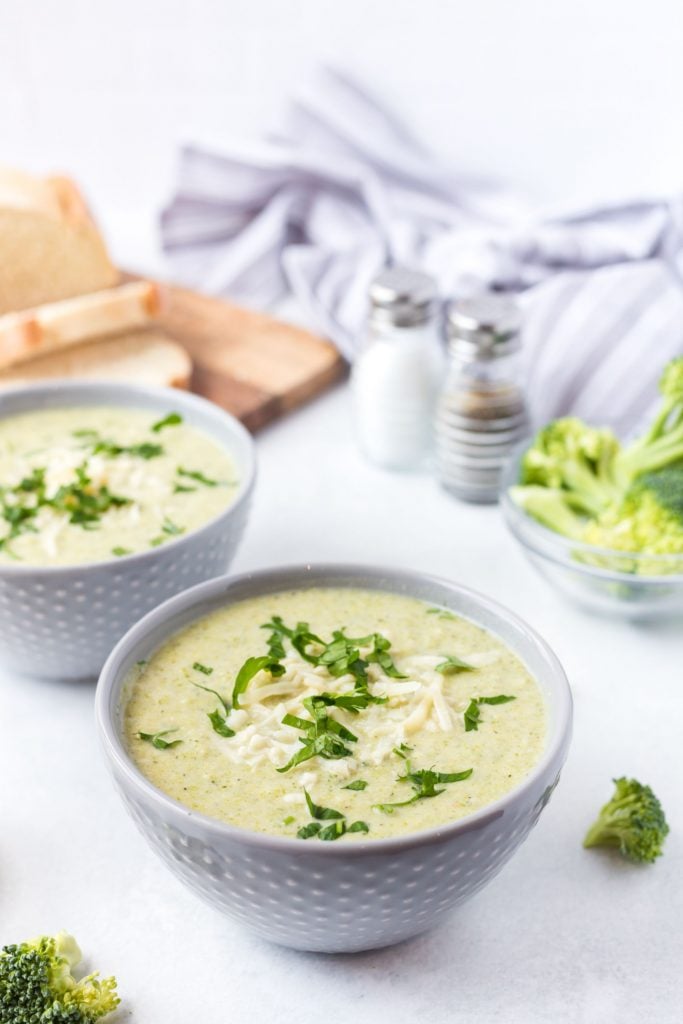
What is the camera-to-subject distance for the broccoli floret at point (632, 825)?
1.71 metres

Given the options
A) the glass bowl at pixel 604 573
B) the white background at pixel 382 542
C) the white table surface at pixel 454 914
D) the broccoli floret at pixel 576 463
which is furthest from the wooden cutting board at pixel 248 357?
the white table surface at pixel 454 914

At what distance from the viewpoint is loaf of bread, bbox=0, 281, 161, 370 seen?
112 inches

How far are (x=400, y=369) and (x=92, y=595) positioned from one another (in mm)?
986

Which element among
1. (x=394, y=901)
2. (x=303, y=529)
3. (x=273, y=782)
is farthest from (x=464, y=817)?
(x=303, y=529)

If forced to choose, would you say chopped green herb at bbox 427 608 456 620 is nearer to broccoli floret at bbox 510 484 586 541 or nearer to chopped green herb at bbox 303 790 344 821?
chopped green herb at bbox 303 790 344 821

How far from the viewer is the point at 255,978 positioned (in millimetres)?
1550

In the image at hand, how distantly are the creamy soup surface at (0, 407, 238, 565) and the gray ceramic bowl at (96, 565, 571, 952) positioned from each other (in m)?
0.51

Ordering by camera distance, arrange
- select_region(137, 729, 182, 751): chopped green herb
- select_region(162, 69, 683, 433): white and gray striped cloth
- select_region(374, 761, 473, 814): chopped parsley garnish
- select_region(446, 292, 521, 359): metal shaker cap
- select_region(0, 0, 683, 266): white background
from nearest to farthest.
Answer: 1. select_region(374, 761, 473, 814): chopped parsley garnish
2. select_region(137, 729, 182, 751): chopped green herb
3. select_region(446, 292, 521, 359): metal shaker cap
4. select_region(162, 69, 683, 433): white and gray striped cloth
5. select_region(0, 0, 683, 266): white background

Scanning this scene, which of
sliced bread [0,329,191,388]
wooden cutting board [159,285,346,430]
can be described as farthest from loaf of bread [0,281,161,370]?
wooden cutting board [159,285,346,430]

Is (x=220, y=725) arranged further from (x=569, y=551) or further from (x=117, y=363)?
(x=117, y=363)

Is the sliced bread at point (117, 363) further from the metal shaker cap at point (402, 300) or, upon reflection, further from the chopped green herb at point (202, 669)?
the chopped green herb at point (202, 669)

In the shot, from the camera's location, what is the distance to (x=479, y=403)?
258 centimetres

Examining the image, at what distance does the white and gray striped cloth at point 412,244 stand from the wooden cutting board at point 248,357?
0.27ft

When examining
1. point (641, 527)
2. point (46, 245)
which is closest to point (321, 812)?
point (641, 527)
